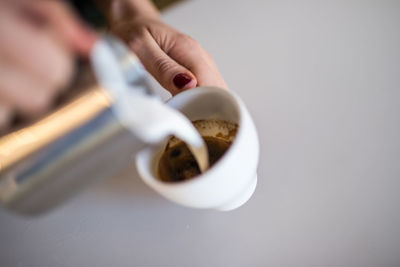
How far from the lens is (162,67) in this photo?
1.31ft

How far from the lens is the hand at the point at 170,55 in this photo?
385 millimetres

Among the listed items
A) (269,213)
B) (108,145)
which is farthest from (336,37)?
(108,145)

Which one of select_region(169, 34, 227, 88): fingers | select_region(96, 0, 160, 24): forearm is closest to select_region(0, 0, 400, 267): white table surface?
select_region(169, 34, 227, 88): fingers

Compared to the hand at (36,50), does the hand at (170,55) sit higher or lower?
higher

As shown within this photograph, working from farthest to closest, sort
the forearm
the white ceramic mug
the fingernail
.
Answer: the forearm < the fingernail < the white ceramic mug

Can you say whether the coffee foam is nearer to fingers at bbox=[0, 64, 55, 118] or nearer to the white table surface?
the white table surface

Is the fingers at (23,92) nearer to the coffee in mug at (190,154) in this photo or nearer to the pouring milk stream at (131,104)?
the pouring milk stream at (131,104)

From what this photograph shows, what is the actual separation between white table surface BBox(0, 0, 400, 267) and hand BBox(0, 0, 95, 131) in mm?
236

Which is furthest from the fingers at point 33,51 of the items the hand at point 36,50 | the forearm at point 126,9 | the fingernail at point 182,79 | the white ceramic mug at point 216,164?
the forearm at point 126,9

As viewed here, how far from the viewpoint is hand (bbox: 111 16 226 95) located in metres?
0.38

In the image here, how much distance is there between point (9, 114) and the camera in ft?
0.57

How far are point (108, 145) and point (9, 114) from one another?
0.19 feet

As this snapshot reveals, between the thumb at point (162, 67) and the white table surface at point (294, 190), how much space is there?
0.09 meters

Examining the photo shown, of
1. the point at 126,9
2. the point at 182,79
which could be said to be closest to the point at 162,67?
the point at 182,79
